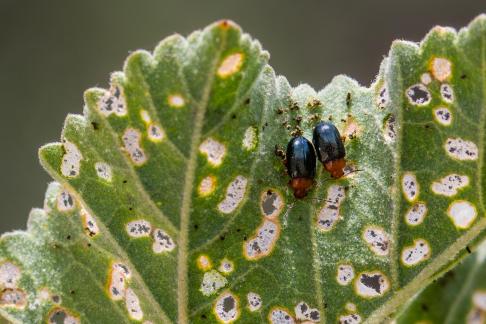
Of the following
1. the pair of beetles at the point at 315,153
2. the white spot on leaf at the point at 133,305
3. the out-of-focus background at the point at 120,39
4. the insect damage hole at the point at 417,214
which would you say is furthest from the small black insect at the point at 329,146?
the out-of-focus background at the point at 120,39

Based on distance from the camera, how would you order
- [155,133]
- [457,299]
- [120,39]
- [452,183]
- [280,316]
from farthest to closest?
[120,39], [280,316], [452,183], [155,133], [457,299]

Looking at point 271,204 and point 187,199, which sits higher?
point 187,199

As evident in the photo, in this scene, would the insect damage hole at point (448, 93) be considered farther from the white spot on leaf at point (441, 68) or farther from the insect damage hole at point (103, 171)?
the insect damage hole at point (103, 171)

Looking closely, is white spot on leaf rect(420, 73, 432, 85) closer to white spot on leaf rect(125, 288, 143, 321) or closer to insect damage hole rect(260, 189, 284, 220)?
insect damage hole rect(260, 189, 284, 220)

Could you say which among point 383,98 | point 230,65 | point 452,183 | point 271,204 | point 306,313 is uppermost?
point 230,65

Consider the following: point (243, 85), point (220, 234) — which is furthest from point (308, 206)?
point (243, 85)

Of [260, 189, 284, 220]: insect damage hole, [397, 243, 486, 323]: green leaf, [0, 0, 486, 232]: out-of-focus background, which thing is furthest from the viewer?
[0, 0, 486, 232]: out-of-focus background

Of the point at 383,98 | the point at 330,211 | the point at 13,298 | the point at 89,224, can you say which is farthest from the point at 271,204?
the point at 13,298

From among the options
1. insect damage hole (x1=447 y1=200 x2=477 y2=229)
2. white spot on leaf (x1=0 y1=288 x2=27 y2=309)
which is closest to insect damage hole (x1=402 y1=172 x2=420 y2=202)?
insect damage hole (x1=447 y1=200 x2=477 y2=229)

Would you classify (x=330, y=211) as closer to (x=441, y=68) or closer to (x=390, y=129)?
(x=390, y=129)
